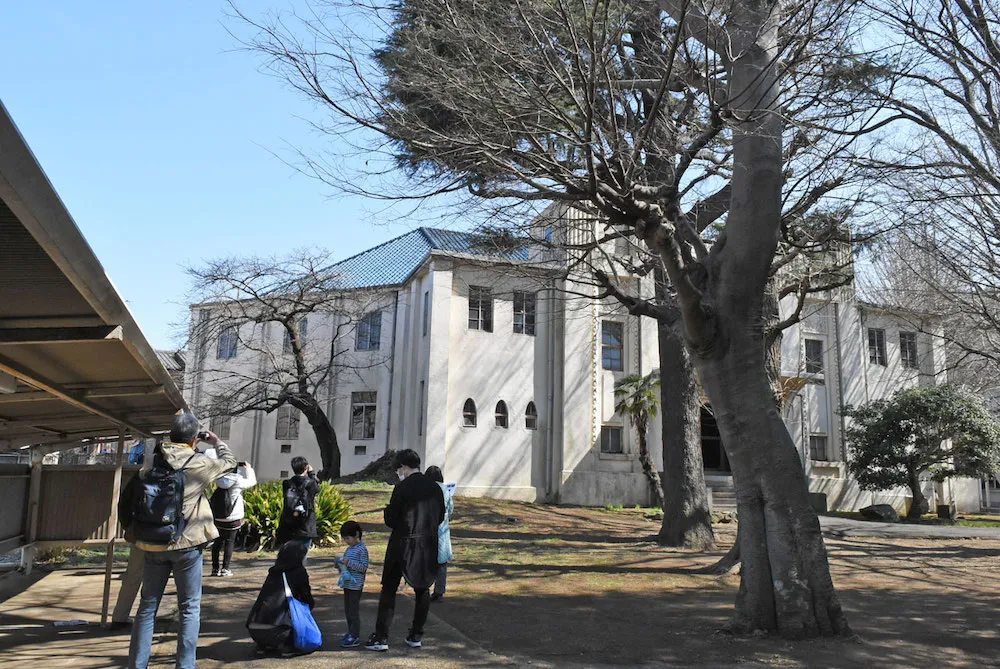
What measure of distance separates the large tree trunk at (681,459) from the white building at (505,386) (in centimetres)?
702

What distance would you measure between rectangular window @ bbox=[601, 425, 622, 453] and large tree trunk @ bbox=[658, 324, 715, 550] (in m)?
10.4

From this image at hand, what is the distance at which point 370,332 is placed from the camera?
2881cm

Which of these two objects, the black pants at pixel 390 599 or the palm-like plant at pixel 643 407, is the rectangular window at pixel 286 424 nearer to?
the palm-like plant at pixel 643 407

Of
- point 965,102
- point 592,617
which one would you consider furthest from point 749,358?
point 965,102

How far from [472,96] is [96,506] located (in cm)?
572

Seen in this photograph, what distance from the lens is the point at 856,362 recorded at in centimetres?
3066

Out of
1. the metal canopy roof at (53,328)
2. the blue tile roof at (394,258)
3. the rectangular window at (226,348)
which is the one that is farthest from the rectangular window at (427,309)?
the metal canopy roof at (53,328)

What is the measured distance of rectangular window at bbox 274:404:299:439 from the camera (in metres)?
29.4

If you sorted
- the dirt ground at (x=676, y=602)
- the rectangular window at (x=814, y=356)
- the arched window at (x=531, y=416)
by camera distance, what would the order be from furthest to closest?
Answer: 1. the rectangular window at (x=814, y=356)
2. the arched window at (x=531, y=416)
3. the dirt ground at (x=676, y=602)

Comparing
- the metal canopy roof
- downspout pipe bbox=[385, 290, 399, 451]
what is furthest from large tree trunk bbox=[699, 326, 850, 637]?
downspout pipe bbox=[385, 290, 399, 451]

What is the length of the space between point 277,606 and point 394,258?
24796 millimetres

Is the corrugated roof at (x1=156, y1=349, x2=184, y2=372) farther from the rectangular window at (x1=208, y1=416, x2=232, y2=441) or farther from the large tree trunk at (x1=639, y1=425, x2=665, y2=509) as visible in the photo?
the large tree trunk at (x1=639, y1=425, x2=665, y2=509)

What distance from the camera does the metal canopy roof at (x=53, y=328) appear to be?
3256 millimetres

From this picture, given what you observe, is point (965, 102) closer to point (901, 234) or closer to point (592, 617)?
point (901, 234)
